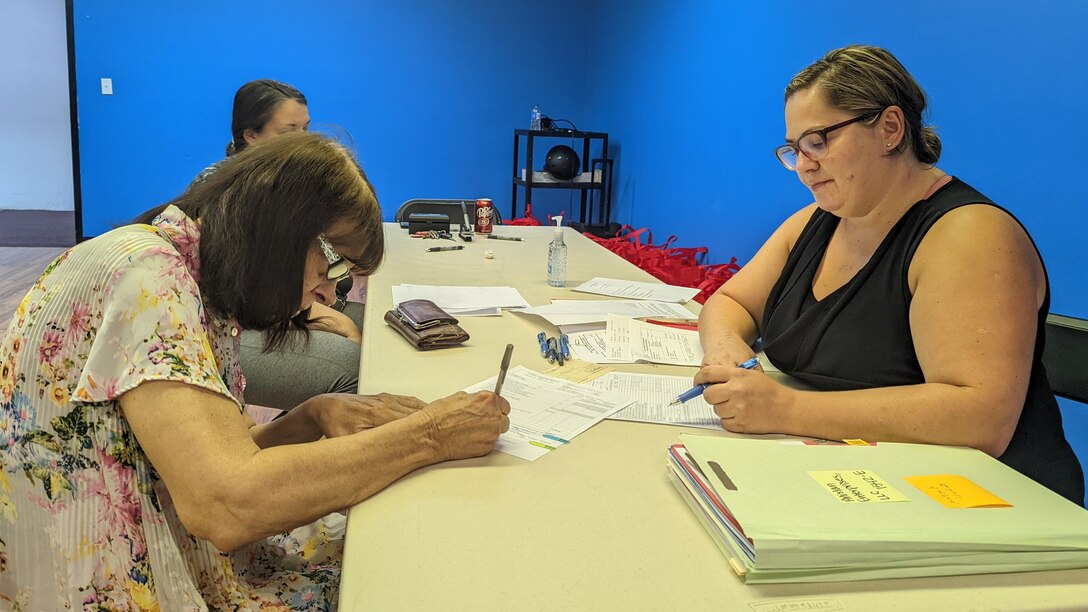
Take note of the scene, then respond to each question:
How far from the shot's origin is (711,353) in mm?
1573

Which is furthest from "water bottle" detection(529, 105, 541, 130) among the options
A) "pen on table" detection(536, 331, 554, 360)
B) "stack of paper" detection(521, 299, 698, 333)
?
"pen on table" detection(536, 331, 554, 360)

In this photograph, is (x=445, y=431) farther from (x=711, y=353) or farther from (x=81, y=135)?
(x=81, y=135)

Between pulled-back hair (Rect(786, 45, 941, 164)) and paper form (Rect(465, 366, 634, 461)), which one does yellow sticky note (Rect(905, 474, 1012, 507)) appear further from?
pulled-back hair (Rect(786, 45, 941, 164))

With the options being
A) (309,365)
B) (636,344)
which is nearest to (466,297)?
(309,365)

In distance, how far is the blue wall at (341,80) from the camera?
5.91 metres

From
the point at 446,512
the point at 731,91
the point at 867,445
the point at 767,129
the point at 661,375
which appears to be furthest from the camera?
the point at 731,91

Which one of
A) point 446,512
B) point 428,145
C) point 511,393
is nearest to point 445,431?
point 446,512

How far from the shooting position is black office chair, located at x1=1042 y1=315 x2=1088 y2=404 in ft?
4.71

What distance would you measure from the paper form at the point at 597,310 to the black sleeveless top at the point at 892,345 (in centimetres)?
50

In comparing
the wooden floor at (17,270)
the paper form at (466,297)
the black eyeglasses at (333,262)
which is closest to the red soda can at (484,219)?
the paper form at (466,297)

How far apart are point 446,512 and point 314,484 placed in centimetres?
17

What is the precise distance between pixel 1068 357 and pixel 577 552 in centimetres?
116

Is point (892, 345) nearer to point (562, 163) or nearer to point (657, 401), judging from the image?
point (657, 401)

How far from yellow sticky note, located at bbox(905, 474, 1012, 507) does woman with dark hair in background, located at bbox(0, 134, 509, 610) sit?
23.0 inches
